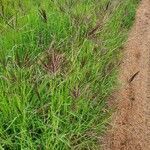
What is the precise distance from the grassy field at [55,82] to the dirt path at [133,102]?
0.15m

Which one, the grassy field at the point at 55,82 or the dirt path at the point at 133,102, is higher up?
the grassy field at the point at 55,82

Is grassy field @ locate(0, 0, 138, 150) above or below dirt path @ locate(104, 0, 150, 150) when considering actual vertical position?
above

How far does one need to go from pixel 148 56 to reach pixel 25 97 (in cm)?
259

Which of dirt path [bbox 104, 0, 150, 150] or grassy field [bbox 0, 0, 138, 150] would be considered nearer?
grassy field [bbox 0, 0, 138, 150]

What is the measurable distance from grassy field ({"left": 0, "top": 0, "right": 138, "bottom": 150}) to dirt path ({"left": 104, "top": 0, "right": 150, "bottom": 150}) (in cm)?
15

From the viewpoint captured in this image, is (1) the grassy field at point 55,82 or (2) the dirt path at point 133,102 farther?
(2) the dirt path at point 133,102

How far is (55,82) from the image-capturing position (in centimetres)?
265

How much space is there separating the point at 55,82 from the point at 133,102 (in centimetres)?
134

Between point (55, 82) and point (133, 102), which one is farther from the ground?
point (55, 82)

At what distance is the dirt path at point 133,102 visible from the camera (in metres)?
3.22

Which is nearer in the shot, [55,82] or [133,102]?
[55,82]

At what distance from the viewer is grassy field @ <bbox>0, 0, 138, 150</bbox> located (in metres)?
2.57

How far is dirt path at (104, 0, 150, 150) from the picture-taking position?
3.22 m

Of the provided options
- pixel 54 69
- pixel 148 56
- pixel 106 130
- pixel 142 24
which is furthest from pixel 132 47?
pixel 54 69
